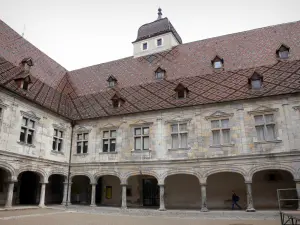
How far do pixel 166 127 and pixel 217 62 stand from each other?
16.9 ft

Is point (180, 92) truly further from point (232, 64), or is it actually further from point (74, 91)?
point (74, 91)

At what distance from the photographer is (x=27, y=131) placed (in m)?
12.9

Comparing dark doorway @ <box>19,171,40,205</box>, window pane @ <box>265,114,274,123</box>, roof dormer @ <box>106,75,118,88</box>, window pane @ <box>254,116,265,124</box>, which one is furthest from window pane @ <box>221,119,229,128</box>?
dark doorway @ <box>19,171,40,205</box>

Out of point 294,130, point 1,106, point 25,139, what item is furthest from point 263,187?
point 1,106

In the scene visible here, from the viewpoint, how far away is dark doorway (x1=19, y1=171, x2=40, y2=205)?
50.0 ft

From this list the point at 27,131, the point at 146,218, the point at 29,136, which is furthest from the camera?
the point at 29,136

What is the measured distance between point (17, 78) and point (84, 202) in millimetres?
8380

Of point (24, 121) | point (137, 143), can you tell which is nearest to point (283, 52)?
point (137, 143)

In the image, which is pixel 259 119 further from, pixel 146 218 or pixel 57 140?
pixel 57 140

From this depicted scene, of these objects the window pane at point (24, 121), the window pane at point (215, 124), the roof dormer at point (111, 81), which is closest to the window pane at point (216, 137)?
the window pane at point (215, 124)

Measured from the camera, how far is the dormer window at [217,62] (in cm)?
1549

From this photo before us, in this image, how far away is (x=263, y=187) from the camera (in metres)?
12.9

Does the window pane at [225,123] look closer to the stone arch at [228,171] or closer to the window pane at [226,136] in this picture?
the window pane at [226,136]

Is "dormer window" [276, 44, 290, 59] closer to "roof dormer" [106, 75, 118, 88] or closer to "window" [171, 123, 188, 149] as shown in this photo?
"window" [171, 123, 188, 149]
